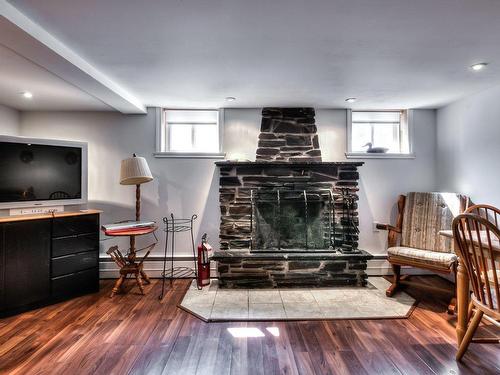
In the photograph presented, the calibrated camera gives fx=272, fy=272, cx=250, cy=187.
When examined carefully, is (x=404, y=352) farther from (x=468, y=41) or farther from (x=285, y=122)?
(x=285, y=122)

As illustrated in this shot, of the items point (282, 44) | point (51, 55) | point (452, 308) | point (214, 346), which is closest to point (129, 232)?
point (214, 346)

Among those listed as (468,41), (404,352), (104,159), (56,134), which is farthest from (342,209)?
(56,134)

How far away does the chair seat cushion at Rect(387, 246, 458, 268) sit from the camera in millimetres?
2641

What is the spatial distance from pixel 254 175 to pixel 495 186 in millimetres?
2570

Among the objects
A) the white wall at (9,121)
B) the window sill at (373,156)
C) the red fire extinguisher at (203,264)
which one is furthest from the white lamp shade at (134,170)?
the window sill at (373,156)

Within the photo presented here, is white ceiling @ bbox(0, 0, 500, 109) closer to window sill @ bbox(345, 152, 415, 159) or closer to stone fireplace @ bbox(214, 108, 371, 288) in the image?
window sill @ bbox(345, 152, 415, 159)

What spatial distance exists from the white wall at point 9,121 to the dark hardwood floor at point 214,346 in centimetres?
219

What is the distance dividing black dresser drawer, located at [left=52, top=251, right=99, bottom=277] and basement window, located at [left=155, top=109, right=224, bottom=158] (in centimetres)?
155

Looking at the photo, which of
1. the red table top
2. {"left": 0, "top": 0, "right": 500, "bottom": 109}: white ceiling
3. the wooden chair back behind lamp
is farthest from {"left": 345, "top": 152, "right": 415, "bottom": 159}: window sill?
the red table top

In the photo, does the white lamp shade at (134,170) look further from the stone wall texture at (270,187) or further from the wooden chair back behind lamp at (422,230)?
the wooden chair back behind lamp at (422,230)

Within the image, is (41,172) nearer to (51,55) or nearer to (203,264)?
(51,55)

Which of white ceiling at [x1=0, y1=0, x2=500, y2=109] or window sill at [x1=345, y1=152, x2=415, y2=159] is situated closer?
white ceiling at [x1=0, y1=0, x2=500, y2=109]

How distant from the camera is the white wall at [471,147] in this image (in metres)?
2.83

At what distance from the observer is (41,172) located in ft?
9.33
